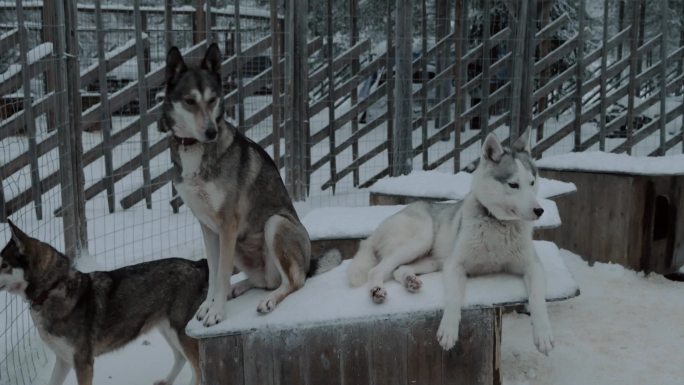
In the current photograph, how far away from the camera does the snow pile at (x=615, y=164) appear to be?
18.6 ft

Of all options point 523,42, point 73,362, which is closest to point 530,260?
point 73,362

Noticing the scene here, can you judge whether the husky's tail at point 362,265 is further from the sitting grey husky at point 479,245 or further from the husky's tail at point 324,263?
the husky's tail at point 324,263

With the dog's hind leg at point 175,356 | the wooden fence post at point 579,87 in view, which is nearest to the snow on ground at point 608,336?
the dog's hind leg at point 175,356

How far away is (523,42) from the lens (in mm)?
7078

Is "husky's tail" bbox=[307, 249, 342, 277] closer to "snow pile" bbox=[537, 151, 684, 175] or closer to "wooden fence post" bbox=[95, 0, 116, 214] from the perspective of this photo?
"wooden fence post" bbox=[95, 0, 116, 214]

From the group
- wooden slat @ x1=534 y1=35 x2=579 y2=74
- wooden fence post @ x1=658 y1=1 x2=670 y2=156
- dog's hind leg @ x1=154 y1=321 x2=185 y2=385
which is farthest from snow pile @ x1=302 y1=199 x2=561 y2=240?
wooden fence post @ x1=658 y1=1 x2=670 y2=156

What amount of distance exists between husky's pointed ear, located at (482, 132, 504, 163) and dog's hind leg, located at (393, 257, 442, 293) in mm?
679

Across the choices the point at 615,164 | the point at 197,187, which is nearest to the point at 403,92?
the point at 615,164

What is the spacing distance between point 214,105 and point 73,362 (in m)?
1.51

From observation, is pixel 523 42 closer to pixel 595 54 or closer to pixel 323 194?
pixel 595 54

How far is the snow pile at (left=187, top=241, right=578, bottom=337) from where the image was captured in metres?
3.11

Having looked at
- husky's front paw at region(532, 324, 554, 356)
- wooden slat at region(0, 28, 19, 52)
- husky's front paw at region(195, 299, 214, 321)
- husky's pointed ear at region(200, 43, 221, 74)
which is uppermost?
husky's pointed ear at region(200, 43, 221, 74)

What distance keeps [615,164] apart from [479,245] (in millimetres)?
3185

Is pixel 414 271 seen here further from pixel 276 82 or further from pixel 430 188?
pixel 276 82
